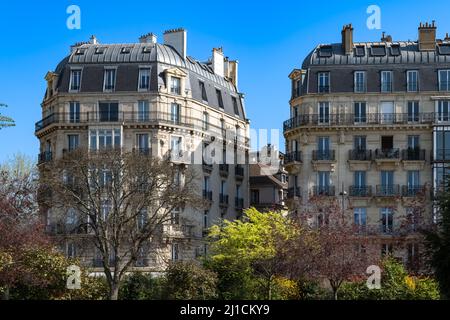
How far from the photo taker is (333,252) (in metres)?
59.8

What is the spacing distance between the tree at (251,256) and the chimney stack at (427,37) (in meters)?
17.9

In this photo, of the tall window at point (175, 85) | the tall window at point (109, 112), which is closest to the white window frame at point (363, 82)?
the tall window at point (175, 85)

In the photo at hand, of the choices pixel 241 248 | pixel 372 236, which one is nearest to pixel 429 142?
pixel 372 236

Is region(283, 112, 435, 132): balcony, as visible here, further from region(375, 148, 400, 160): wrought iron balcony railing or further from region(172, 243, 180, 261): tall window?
region(172, 243, 180, 261): tall window

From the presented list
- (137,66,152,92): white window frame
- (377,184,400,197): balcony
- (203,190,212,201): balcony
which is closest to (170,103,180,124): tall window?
(137,66,152,92): white window frame

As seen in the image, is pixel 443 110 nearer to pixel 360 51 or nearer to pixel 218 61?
pixel 360 51

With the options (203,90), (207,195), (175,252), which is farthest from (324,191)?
(203,90)

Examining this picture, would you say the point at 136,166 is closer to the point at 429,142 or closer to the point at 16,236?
the point at 16,236

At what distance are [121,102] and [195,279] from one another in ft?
84.5

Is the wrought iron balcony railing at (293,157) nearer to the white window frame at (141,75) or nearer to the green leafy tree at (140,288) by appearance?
the white window frame at (141,75)

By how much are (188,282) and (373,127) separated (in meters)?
25.0

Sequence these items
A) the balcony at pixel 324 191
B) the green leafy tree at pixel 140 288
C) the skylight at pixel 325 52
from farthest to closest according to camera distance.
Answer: the skylight at pixel 325 52, the balcony at pixel 324 191, the green leafy tree at pixel 140 288

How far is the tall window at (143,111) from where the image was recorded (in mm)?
78438

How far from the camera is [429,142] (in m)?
75.4
